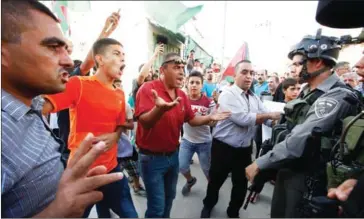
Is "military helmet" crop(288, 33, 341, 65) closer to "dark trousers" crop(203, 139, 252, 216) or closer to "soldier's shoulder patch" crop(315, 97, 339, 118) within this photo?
"soldier's shoulder patch" crop(315, 97, 339, 118)

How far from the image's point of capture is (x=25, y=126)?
0.76m

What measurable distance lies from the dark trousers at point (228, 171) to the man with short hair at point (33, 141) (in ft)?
5.94

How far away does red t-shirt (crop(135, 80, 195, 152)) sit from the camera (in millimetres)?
1868

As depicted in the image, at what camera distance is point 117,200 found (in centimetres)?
175

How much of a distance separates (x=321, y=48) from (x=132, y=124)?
1.64 metres

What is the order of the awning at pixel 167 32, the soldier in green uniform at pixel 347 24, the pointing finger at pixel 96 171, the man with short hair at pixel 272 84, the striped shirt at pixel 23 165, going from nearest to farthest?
the striped shirt at pixel 23 165 → the pointing finger at pixel 96 171 → the soldier in green uniform at pixel 347 24 → the awning at pixel 167 32 → the man with short hair at pixel 272 84

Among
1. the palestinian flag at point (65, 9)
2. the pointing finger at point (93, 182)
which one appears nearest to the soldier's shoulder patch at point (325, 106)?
the pointing finger at point (93, 182)

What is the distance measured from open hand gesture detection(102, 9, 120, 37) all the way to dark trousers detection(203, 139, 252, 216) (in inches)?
61.5

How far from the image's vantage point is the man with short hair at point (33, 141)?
2.23 ft

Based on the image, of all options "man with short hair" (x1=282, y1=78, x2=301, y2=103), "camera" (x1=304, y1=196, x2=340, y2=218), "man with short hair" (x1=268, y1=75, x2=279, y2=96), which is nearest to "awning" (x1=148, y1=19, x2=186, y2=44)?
"camera" (x1=304, y1=196, x2=340, y2=218)

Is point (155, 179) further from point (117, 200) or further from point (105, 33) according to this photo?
point (105, 33)

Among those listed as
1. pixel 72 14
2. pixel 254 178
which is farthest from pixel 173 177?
pixel 72 14

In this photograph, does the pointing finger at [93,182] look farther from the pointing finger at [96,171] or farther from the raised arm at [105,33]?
the raised arm at [105,33]

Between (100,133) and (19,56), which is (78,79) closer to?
(100,133)
